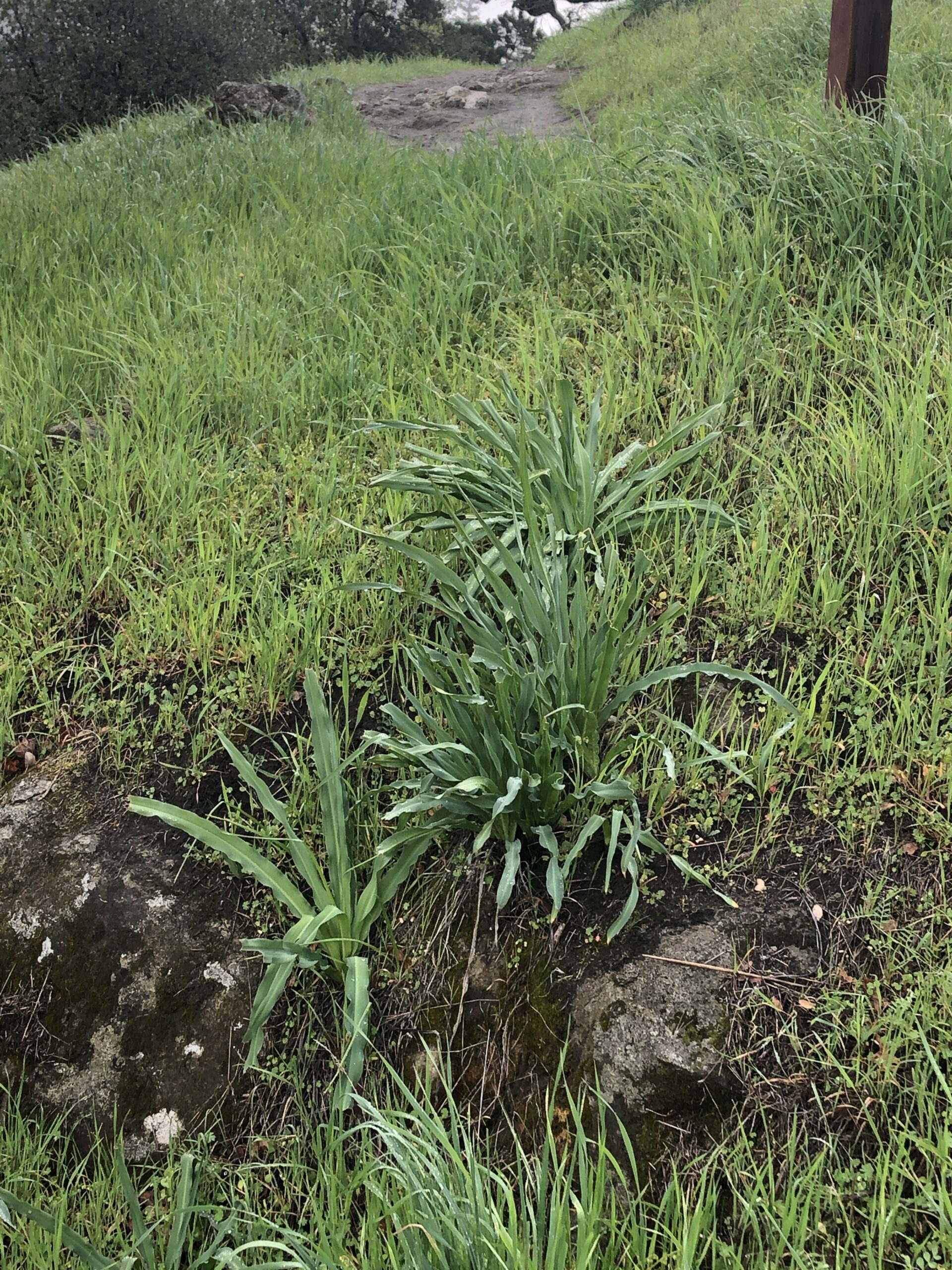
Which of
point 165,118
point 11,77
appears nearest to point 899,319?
point 165,118

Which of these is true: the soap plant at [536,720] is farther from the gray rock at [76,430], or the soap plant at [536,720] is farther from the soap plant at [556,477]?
the gray rock at [76,430]

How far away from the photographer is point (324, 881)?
2.03 metres

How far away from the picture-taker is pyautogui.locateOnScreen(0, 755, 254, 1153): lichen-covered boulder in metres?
1.97

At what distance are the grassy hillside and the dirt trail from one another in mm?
A: 2039

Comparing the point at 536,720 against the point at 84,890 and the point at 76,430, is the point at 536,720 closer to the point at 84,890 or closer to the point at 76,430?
the point at 84,890

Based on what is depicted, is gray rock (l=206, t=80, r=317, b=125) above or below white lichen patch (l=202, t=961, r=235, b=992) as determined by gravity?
above

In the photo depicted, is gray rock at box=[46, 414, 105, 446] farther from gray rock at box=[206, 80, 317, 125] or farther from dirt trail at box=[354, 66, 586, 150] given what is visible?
gray rock at box=[206, 80, 317, 125]

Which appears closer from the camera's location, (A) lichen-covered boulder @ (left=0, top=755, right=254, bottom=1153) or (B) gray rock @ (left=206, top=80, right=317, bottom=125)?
(A) lichen-covered boulder @ (left=0, top=755, right=254, bottom=1153)

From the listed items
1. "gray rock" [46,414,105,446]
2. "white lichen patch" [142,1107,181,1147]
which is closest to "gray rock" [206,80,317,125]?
"gray rock" [46,414,105,446]

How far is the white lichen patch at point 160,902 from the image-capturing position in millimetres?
2141

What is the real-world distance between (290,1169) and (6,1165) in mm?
583

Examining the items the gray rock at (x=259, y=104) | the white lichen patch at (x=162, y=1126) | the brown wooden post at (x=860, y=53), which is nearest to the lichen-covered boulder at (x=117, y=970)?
the white lichen patch at (x=162, y=1126)

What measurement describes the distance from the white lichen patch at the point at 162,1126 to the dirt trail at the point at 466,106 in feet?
16.6

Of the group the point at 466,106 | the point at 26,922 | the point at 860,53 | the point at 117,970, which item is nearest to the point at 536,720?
the point at 117,970
